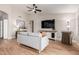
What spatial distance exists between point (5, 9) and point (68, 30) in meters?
2.08

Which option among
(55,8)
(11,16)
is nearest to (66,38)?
(55,8)

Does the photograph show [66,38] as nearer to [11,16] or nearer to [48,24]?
[48,24]

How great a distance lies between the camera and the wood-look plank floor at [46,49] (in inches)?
121

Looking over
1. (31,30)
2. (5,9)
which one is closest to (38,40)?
(31,30)

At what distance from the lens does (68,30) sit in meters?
3.17

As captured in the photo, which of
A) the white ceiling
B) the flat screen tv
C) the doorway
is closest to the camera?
the white ceiling

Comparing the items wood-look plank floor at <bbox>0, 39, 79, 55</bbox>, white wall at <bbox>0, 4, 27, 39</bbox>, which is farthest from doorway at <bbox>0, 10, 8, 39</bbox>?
wood-look plank floor at <bbox>0, 39, 79, 55</bbox>

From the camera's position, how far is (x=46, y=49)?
10.4 ft

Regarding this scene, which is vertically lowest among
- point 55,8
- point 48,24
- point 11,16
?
point 48,24

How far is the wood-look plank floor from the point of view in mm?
3070

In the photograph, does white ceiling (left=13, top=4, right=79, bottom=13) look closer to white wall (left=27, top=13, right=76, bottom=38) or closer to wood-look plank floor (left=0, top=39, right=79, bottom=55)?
white wall (left=27, top=13, right=76, bottom=38)
